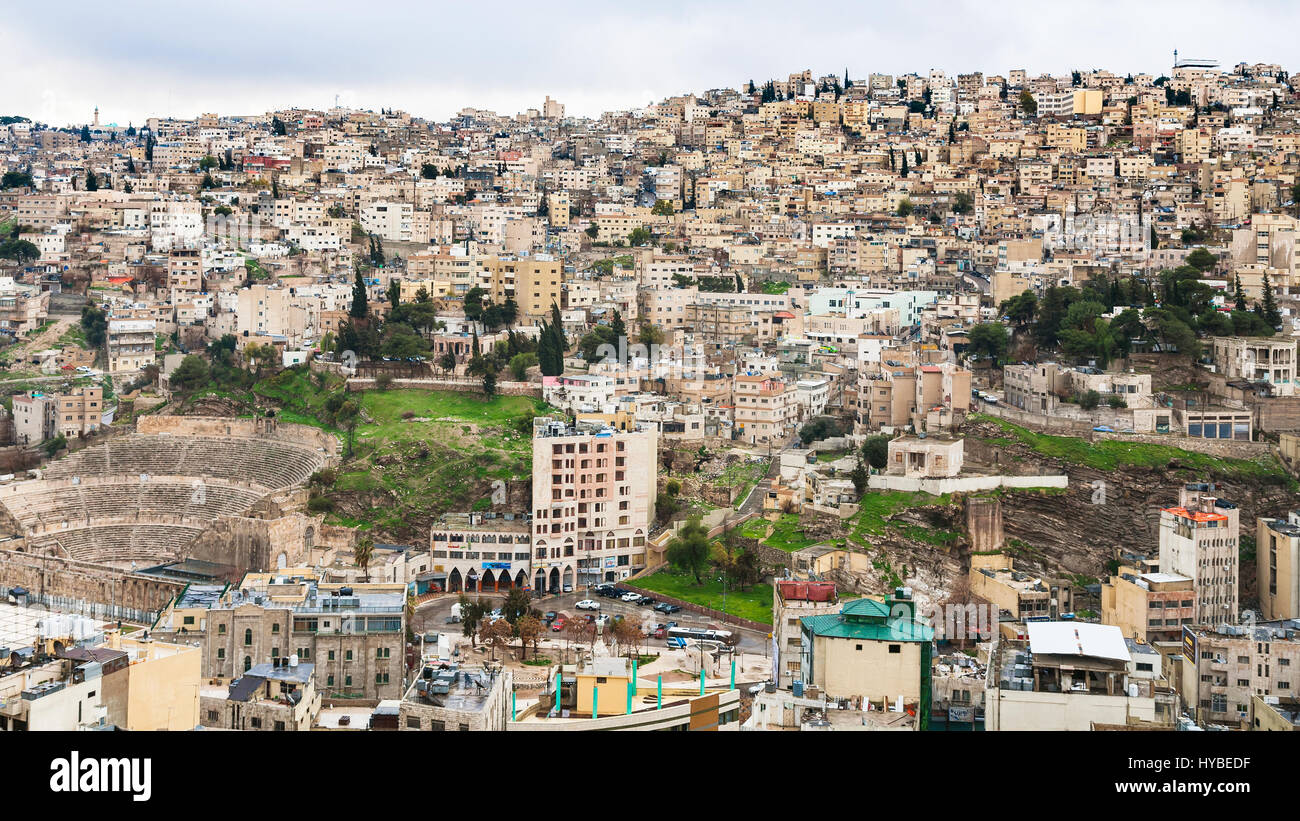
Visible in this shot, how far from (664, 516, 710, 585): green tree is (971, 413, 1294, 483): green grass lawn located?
7.79m

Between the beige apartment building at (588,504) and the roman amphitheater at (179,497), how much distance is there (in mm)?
4793


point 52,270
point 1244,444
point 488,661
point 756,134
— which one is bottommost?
point 488,661

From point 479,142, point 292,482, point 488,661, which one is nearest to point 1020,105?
point 479,142

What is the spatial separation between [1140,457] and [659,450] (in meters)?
10.1

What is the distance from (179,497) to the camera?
37.6 m

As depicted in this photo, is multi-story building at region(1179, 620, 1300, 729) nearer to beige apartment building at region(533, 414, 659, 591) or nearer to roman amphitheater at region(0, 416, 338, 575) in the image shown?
beige apartment building at region(533, 414, 659, 591)

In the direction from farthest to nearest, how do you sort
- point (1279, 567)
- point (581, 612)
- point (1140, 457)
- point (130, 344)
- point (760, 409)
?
1. point (130, 344)
2. point (760, 409)
3. point (1140, 457)
4. point (581, 612)
5. point (1279, 567)

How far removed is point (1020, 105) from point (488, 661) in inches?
2259

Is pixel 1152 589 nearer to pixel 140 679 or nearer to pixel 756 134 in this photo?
pixel 140 679

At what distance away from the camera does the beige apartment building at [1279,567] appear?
29250 mm

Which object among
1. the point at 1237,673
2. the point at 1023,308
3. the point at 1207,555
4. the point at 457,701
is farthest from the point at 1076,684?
the point at 1023,308

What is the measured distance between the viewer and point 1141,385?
36.9 m

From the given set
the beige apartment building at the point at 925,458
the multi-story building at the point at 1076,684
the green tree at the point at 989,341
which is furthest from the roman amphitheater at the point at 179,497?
the multi-story building at the point at 1076,684

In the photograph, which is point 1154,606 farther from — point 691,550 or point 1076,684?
point 691,550
